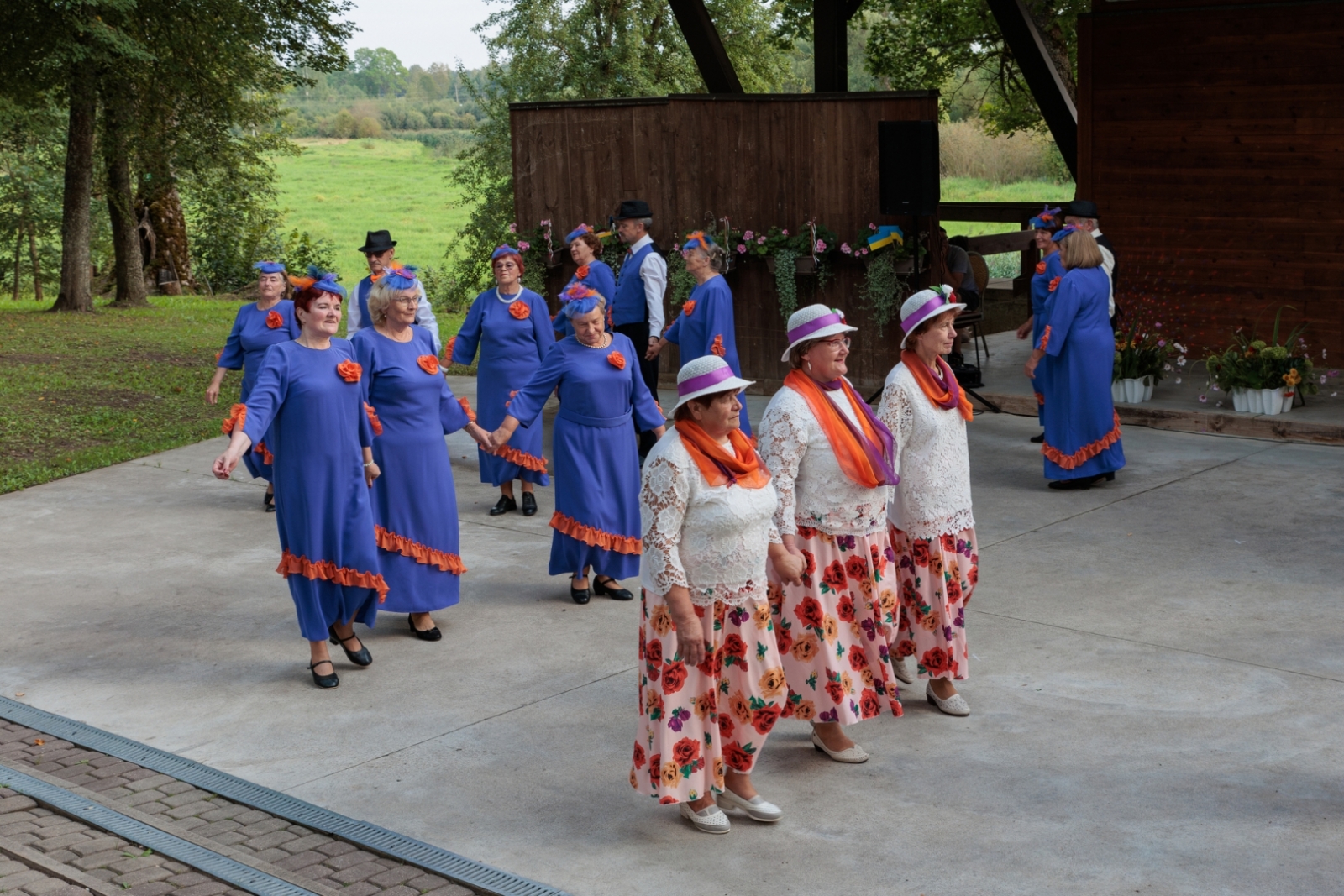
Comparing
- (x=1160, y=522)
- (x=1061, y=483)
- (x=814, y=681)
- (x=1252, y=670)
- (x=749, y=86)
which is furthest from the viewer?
(x=749, y=86)

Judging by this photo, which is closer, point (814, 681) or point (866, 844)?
point (866, 844)

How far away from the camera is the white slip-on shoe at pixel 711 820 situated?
4.96m

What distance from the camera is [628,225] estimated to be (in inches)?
434

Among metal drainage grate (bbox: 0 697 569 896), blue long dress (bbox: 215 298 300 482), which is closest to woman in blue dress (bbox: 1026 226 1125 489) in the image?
blue long dress (bbox: 215 298 300 482)

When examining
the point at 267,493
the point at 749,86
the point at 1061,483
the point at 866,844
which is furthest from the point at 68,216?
the point at 866,844

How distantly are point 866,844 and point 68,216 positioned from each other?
70.7 ft

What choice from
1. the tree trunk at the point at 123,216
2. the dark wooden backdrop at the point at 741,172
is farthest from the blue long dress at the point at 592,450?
the tree trunk at the point at 123,216

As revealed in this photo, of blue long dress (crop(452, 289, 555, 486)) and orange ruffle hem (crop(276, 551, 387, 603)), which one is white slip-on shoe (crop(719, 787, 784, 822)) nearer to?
orange ruffle hem (crop(276, 551, 387, 603))

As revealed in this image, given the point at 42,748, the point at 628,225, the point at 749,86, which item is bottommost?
the point at 42,748

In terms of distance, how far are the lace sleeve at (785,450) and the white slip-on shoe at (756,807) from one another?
947mm

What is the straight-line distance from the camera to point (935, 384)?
5.86 m

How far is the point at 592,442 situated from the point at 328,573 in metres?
1.72

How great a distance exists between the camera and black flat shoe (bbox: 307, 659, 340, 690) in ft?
21.7

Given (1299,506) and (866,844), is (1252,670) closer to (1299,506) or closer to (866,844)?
(866,844)
